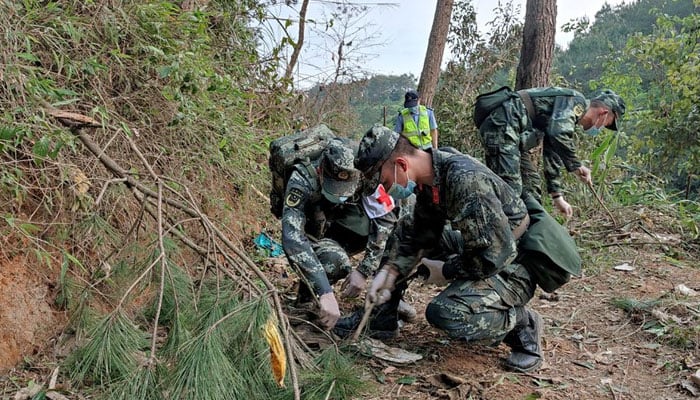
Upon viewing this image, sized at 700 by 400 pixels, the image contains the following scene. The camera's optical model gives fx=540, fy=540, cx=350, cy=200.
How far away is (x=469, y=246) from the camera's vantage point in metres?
2.29

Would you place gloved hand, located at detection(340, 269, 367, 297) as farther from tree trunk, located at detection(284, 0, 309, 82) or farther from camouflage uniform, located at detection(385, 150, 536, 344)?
tree trunk, located at detection(284, 0, 309, 82)

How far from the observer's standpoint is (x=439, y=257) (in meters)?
2.76

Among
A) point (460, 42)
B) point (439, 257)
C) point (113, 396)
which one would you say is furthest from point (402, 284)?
point (460, 42)

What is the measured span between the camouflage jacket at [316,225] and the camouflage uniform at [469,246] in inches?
8.1

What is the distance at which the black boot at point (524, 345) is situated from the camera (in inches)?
98.8

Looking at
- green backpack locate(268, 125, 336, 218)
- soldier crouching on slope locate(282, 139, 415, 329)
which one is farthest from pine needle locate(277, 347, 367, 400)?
green backpack locate(268, 125, 336, 218)

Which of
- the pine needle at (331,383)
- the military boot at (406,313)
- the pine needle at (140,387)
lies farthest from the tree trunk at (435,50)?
the pine needle at (140,387)

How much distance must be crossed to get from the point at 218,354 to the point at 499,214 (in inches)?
48.7

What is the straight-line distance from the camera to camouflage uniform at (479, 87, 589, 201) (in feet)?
12.3

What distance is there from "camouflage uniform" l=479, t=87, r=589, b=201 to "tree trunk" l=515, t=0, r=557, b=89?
2163 millimetres

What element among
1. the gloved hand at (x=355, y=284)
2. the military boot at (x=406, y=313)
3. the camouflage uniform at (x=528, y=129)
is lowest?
the military boot at (x=406, y=313)

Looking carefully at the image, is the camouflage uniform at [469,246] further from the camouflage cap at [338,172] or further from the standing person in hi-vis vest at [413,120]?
the standing person in hi-vis vest at [413,120]

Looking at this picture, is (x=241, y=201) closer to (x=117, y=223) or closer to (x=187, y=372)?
(x=117, y=223)

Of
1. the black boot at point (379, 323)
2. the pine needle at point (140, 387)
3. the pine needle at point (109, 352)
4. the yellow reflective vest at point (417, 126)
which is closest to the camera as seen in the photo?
the pine needle at point (140, 387)
